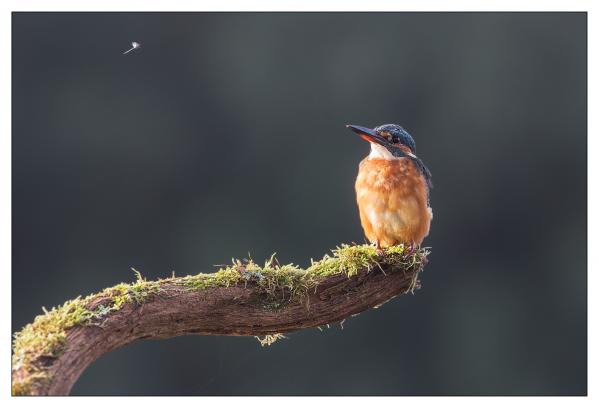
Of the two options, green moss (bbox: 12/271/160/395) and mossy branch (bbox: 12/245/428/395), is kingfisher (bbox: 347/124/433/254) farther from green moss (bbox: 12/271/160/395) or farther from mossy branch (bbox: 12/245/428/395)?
green moss (bbox: 12/271/160/395)

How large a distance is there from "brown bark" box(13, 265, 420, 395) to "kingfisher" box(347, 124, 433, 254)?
21 centimetres

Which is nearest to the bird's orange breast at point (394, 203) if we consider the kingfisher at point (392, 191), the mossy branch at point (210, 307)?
the kingfisher at point (392, 191)

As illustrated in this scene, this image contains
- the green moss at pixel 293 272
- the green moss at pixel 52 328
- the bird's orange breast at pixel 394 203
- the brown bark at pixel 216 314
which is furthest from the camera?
the bird's orange breast at pixel 394 203

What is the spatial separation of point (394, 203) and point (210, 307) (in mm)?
773

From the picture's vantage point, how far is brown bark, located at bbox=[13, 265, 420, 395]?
2127 millimetres

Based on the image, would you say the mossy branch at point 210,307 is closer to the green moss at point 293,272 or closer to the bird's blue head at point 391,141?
the green moss at point 293,272

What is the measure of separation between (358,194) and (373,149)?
0.57ft

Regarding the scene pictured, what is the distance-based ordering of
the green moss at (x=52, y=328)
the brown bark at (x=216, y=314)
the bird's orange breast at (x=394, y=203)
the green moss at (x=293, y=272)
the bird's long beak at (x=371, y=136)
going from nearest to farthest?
the green moss at (x=52, y=328), the brown bark at (x=216, y=314), the green moss at (x=293, y=272), the bird's orange breast at (x=394, y=203), the bird's long beak at (x=371, y=136)

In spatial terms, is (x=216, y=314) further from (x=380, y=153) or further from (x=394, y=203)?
(x=380, y=153)

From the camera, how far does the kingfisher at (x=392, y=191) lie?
2.80m

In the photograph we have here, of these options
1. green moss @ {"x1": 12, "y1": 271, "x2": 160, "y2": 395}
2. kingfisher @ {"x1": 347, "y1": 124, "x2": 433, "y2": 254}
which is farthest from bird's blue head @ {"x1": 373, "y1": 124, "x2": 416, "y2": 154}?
green moss @ {"x1": 12, "y1": 271, "x2": 160, "y2": 395}

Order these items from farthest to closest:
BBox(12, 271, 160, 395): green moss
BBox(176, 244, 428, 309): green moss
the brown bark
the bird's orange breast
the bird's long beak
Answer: the bird's long beak, the bird's orange breast, BBox(176, 244, 428, 309): green moss, the brown bark, BBox(12, 271, 160, 395): green moss

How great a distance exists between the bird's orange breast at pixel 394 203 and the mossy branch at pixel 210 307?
0.13m

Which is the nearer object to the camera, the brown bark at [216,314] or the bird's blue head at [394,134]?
the brown bark at [216,314]
